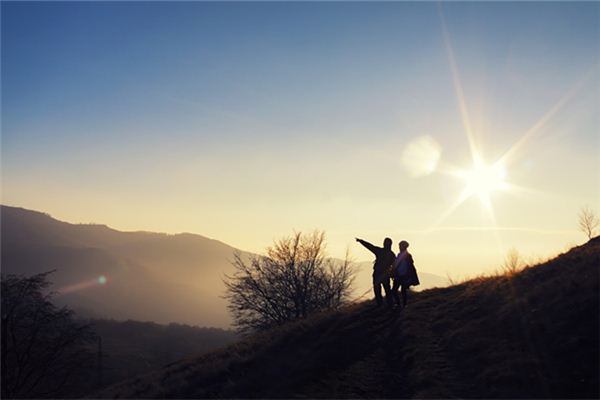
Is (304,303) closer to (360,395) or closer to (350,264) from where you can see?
(350,264)

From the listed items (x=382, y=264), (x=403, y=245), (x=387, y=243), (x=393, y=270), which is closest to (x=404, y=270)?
(x=393, y=270)

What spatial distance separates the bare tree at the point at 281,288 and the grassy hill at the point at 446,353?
66.9ft

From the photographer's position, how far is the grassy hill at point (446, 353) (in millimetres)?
8672

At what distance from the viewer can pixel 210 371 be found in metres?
12.3

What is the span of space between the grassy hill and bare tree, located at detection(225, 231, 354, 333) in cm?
2041

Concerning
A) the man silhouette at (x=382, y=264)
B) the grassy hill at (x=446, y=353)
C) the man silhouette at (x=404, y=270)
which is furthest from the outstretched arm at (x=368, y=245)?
the grassy hill at (x=446, y=353)

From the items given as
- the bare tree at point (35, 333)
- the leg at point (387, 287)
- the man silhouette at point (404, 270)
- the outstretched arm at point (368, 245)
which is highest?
the outstretched arm at point (368, 245)

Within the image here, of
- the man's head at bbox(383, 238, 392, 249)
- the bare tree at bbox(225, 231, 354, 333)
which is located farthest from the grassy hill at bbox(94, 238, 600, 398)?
the bare tree at bbox(225, 231, 354, 333)

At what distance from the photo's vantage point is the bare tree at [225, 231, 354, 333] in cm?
3606

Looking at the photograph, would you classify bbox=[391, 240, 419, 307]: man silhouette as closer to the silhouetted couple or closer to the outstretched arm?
the silhouetted couple

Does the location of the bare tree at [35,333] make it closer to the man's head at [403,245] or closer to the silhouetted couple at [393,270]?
the silhouetted couple at [393,270]

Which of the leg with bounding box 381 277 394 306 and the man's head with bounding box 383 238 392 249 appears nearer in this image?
the leg with bounding box 381 277 394 306

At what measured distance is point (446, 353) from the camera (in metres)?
11.3

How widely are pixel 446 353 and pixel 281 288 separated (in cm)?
2610
